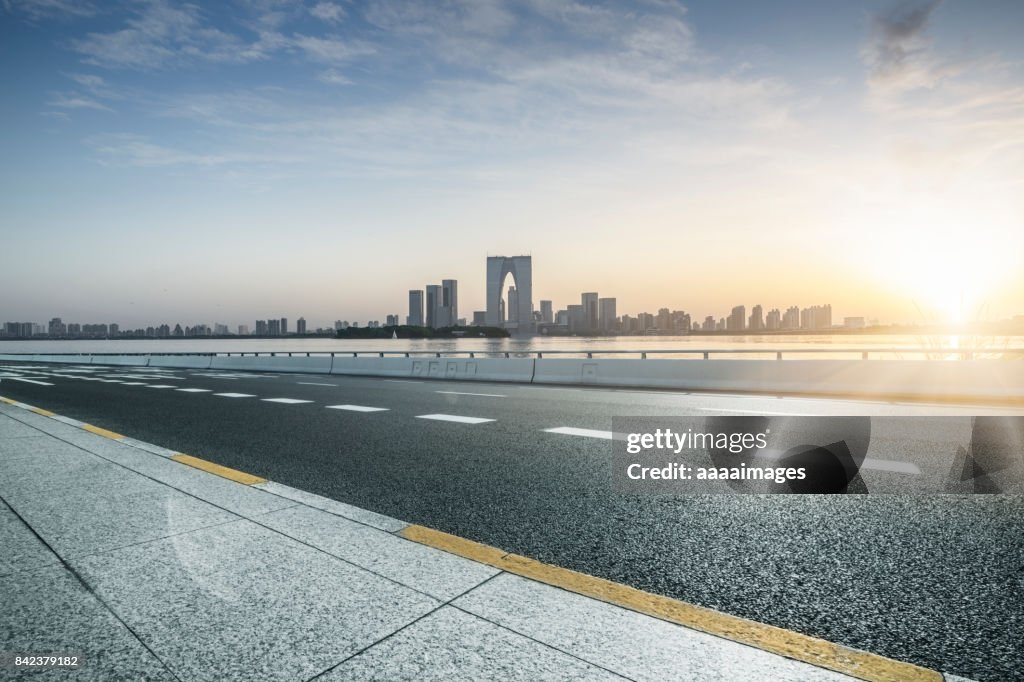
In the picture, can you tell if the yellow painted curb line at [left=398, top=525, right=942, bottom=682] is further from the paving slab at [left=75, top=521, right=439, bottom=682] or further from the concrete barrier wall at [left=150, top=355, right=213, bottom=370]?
the concrete barrier wall at [left=150, top=355, right=213, bottom=370]

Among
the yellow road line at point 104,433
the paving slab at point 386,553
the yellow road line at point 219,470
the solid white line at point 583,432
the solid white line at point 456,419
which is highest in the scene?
the paving slab at point 386,553

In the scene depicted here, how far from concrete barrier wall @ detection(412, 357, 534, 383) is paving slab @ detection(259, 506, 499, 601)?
16.5 metres

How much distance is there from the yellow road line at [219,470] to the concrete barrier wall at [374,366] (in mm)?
18041

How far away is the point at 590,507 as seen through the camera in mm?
4906

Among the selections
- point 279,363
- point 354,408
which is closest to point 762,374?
point 354,408

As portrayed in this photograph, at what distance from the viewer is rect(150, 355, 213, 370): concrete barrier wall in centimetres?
3644

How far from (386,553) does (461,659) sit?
1340 mm

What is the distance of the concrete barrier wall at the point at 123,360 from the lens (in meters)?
40.8

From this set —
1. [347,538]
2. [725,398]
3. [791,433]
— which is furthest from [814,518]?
[725,398]

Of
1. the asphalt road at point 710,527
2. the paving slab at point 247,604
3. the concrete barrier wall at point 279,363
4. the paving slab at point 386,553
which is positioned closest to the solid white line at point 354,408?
the asphalt road at point 710,527

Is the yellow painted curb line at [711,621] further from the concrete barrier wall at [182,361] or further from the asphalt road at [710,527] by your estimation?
the concrete barrier wall at [182,361]

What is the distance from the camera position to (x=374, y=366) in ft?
89.6

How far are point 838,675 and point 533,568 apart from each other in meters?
1.58

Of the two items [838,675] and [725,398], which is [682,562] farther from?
[725,398]
